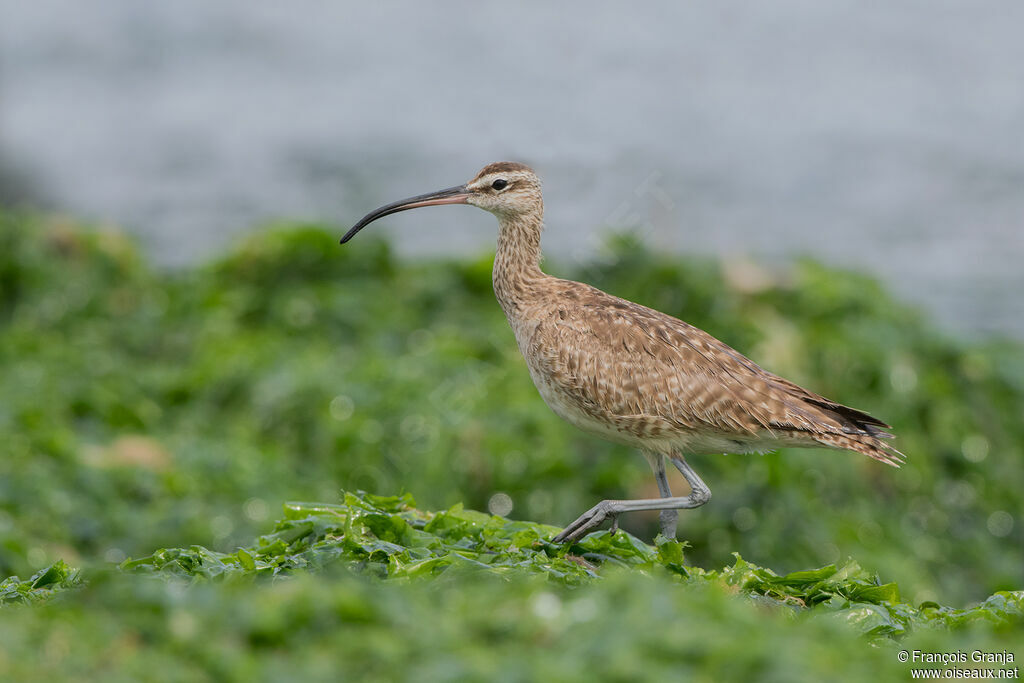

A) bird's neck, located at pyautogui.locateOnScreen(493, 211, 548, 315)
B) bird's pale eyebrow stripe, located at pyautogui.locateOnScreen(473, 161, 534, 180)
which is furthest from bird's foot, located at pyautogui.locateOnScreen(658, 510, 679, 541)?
bird's pale eyebrow stripe, located at pyautogui.locateOnScreen(473, 161, 534, 180)

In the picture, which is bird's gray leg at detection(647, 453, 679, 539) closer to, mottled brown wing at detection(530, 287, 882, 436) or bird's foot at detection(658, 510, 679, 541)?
bird's foot at detection(658, 510, 679, 541)

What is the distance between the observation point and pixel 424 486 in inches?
397

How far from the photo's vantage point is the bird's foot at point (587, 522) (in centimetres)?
646

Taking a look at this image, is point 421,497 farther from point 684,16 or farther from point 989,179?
point 684,16

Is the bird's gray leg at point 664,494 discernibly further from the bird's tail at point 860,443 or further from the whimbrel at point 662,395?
the bird's tail at point 860,443

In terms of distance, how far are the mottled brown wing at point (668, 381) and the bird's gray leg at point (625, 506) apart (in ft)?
0.99

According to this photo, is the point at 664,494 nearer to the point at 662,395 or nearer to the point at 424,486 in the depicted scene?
the point at 662,395

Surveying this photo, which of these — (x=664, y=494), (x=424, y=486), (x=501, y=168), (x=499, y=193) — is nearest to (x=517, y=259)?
(x=499, y=193)

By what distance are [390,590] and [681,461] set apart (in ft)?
8.84

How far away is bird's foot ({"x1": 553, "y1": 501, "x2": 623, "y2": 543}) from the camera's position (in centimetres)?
646

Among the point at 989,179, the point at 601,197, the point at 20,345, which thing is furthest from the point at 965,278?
the point at 20,345

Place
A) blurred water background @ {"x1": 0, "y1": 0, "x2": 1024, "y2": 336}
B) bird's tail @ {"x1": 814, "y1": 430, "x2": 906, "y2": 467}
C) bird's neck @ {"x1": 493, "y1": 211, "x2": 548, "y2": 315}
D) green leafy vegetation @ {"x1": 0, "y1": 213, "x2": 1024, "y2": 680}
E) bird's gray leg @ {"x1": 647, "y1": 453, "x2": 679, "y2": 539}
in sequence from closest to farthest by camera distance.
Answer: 1. green leafy vegetation @ {"x1": 0, "y1": 213, "x2": 1024, "y2": 680}
2. bird's tail @ {"x1": 814, "y1": 430, "x2": 906, "y2": 467}
3. bird's gray leg @ {"x1": 647, "y1": 453, "x2": 679, "y2": 539}
4. bird's neck @ {"x1": 493, "y1": 211, "x2": 548, "y2": 315}
5. blurred water background @ {"x1": 0, "y1": 0, "x2": 1024, "y2": 336}

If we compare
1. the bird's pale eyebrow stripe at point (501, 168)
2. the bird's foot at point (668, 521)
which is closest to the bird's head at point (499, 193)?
the bird's pale eyebrow stripe at point (501, 168)

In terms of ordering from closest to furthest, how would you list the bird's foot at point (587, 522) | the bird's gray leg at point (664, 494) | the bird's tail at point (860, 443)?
the bird's foot at point (587, 522) → the bird's tail at point (860, 443) → the bird's gray leg at point (664, 494)
